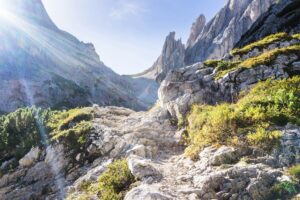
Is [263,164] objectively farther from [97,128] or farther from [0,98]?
[0,98]

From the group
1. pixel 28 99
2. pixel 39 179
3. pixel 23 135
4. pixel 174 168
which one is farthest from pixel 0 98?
pixel 174 168

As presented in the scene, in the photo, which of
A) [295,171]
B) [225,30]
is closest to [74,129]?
[295,171]

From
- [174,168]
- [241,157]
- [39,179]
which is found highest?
[241,157]

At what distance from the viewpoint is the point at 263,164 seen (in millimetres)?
12828

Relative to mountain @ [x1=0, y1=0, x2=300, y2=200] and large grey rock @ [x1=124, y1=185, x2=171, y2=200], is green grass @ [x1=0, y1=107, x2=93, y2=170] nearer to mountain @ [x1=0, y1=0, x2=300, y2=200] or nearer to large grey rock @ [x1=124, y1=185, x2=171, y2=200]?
mountain @ [x1=0, y1=0, x2=300, y2=200]

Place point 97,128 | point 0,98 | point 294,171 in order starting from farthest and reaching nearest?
point 0,98, point 97,128, point 294,171

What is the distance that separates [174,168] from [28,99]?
387ft

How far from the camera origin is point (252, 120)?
643 inches

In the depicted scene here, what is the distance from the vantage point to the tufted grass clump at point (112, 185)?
1445cm

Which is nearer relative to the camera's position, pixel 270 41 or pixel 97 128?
pixel 97 128

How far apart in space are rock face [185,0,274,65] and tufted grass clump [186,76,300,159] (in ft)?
465

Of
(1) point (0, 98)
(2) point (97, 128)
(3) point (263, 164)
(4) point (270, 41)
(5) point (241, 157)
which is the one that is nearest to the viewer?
(3) point (263, 164)

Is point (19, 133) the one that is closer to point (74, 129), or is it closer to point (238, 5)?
point (74, 129)

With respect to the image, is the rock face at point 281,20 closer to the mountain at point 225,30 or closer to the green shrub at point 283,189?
the green shrub at point 283,189
